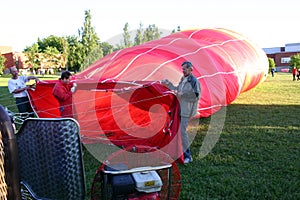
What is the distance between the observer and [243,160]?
12.8ft

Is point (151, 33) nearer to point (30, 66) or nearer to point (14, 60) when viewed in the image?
point (30, 66)

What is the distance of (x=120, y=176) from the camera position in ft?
5.97

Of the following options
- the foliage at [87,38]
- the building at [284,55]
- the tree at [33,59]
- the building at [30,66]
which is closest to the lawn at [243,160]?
the foliage at [87,38]

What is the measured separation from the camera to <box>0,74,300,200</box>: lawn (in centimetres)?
303

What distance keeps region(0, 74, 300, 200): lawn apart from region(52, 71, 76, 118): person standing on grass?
0.70 metres

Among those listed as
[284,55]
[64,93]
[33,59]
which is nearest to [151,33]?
[33,59]

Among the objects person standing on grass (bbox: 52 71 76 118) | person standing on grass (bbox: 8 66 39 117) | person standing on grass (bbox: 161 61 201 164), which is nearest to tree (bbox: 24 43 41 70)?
person standing on grass (bbox: 8 66 39 117)

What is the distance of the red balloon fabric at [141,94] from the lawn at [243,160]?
422 millimetres

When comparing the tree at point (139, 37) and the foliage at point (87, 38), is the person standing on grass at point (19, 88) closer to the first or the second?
the foliage at point (87, 38)

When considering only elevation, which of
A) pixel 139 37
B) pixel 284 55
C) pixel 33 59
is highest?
pixel 139 37

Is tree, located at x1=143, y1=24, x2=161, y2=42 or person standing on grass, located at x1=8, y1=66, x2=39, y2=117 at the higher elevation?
tree, located at x1=143, y1=24, x2=161, y2=42

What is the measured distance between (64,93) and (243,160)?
260cm

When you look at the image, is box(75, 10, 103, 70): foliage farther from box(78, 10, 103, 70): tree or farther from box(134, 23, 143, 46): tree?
box(134, 23, 143, 46): tree

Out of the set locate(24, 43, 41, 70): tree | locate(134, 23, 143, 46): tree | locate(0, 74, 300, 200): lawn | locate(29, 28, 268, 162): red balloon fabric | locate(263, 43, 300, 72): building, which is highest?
locate(134, 23, 143, 46): tree
